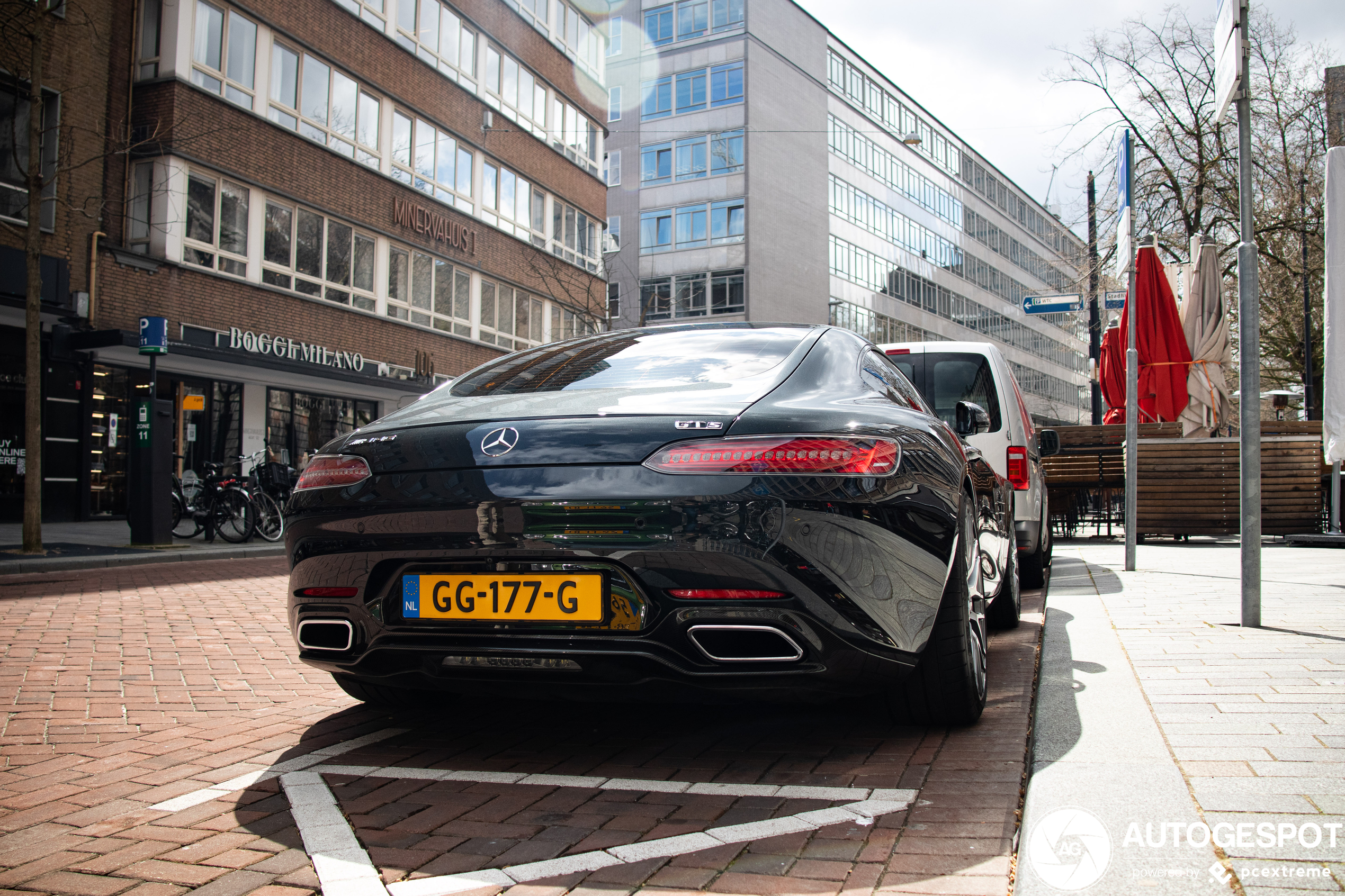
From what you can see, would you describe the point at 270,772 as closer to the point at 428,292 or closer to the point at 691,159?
the point at 428,292

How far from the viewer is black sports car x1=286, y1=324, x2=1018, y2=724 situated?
2.78 meters

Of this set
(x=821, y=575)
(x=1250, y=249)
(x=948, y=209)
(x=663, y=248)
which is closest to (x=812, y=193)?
(x=663, y=248)

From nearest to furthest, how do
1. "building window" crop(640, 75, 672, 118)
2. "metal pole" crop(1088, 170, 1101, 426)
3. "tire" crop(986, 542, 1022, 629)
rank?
1. "tire" crop(986, 542, 1022, 629)
2. "metal pole" crop(1088, 170, 1101, 426)
3. "building window" crop(640, 75, 672, 118)

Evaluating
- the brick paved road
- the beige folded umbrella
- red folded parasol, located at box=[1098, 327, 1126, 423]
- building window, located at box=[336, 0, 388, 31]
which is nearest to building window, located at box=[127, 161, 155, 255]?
building window, located at box=[336, 0, 388, 31]

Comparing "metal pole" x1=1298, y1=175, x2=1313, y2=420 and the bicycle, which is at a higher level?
"metal pole" x1=1298, y1=175, x2=1313, y2=420

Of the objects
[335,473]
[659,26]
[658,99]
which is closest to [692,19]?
[659,26]

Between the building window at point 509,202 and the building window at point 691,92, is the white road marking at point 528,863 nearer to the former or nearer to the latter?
the building window at point 509,202

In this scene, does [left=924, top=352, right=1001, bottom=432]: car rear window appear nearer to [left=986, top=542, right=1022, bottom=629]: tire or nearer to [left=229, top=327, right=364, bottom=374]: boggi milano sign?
[left=986, top=542, right=1022, bottom=629]: tire

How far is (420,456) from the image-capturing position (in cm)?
309

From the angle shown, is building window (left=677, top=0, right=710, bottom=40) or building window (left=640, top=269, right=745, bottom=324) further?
building window (left=677, top=0, right=710, bottom=40)

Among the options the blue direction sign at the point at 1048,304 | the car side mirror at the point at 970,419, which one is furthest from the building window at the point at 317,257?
the car side mirror at the point at 970,419

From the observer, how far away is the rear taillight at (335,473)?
10.4 ft

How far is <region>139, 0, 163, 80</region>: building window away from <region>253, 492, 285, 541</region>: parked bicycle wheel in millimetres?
8451

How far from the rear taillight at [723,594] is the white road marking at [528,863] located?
21.2 inches
